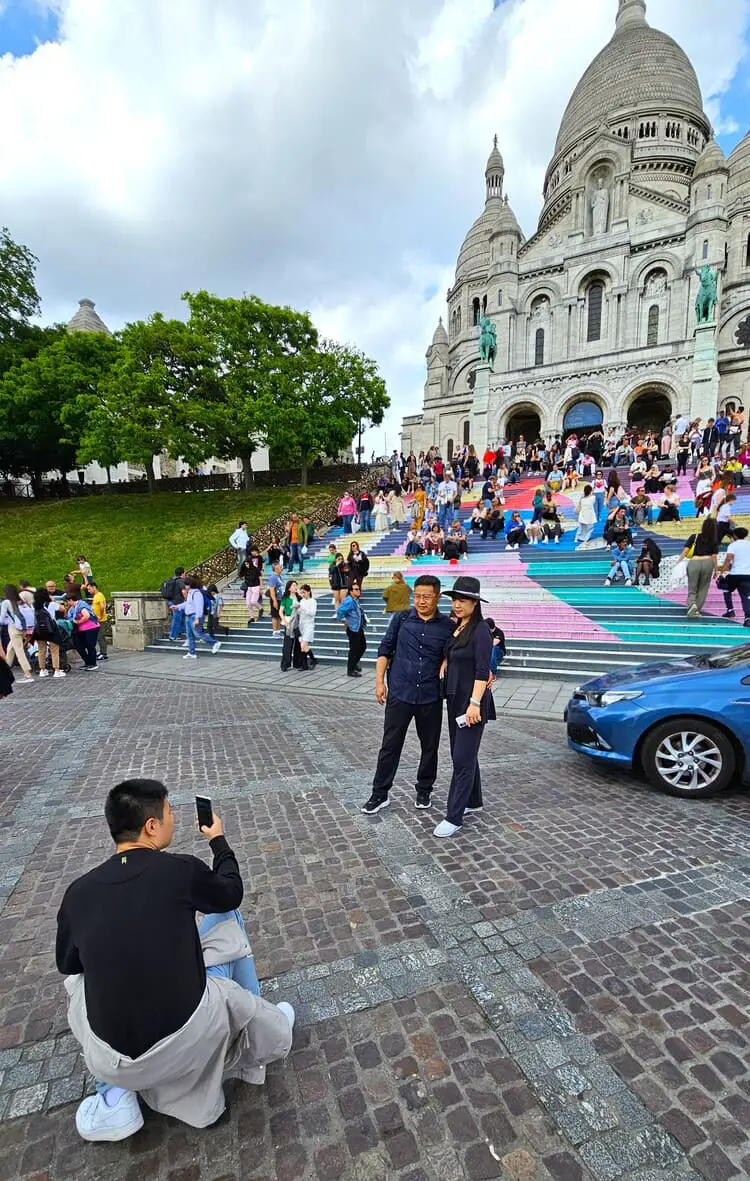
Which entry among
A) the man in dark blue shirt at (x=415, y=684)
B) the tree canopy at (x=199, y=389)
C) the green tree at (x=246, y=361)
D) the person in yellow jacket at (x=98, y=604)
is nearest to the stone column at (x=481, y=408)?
the tree canopy at (x=199, y=389)

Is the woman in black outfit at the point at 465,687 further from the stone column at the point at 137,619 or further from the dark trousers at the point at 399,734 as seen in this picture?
the stone column at the point at 137,619

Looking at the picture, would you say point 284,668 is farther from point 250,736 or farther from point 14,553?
point 14,553

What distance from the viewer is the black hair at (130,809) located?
1868 millimetres

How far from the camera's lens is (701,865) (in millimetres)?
3617

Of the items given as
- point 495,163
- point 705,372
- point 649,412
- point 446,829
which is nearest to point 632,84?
point 495,163

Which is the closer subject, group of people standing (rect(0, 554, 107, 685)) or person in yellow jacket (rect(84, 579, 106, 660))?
group of people standing (rect(0, 554, 107, 685))

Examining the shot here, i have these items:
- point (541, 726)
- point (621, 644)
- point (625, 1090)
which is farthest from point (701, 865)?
point (621, 644)

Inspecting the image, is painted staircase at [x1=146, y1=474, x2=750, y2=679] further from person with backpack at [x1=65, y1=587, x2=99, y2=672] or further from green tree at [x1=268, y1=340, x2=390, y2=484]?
green tree at [x1=268, y1=340, x2=390, y2=484]

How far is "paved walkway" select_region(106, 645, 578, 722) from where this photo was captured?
801 centimetres

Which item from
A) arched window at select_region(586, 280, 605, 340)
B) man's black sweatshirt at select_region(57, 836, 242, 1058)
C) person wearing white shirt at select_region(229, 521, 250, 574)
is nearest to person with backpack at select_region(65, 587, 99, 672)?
person wearing white shirt at select_region(229, 521, 250, 574)

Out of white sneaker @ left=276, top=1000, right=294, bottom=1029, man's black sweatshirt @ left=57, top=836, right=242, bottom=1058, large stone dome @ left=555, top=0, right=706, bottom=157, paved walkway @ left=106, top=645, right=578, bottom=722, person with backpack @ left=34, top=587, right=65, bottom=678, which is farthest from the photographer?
large stone dome @ left=555, top=0, right=706, bottom=157

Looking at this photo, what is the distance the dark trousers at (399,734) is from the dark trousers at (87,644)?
9.22 meters

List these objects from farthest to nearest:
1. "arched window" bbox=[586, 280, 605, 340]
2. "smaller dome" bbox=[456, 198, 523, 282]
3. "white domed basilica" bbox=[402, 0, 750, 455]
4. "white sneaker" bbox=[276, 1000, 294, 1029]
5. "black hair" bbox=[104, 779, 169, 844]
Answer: "smaller dome" bbox=[456, 198, 523, 282], "arched window" bbox=[586, 280, 605, 340], "white domed basilica" bbox=[402, 0, 750, 455], "white sneaker" bbox=[276, 1000, 294, 1029], "black hair" bbox=[104, 779, 169, 844]

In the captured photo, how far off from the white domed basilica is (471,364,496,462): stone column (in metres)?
0.09
